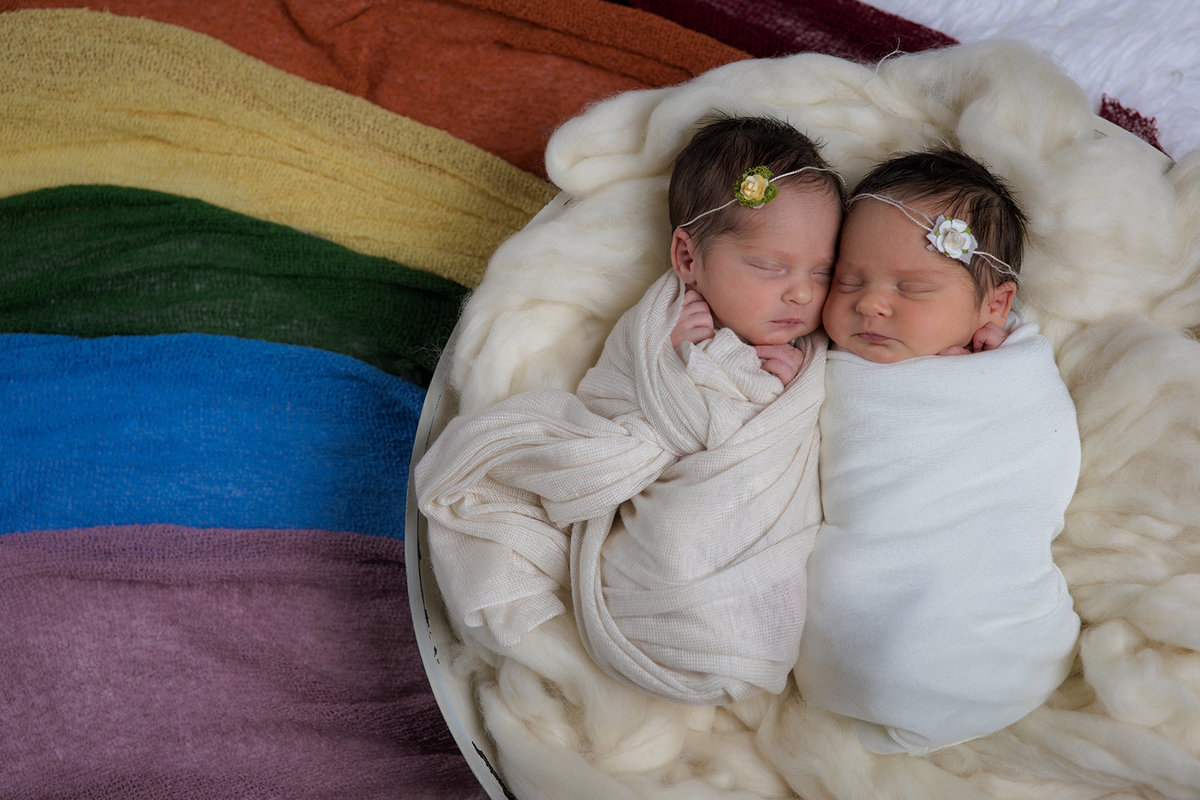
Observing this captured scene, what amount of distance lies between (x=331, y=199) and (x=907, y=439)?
2.75 ft

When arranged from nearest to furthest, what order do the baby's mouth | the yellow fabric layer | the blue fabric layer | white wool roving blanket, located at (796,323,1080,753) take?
white wool roving blanket, located at (796,323,1080,753) → the baby's mouth → the blue fabric layer → the yellow fabric layer

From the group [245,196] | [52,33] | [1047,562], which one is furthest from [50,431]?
[1047,562]

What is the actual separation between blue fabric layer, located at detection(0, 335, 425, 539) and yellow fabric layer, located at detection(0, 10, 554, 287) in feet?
0.68

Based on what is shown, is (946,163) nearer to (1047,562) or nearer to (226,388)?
(1047,562)

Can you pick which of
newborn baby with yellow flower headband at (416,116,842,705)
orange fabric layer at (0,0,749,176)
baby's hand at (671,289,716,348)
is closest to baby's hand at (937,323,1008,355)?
newborn baby with yellow flower headband at (416,116,842,705)

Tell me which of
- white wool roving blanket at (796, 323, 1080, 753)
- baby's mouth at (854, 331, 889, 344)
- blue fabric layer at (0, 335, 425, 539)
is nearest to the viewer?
white wool roving blanket at (796, 323, 1080, 753)

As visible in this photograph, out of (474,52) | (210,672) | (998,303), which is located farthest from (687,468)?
(474,52)

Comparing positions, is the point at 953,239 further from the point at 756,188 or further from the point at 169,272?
the point at 169,272

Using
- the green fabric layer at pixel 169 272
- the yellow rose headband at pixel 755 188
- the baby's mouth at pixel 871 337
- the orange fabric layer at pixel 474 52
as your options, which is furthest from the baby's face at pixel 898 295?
the green fabric layer at pixel 169 272

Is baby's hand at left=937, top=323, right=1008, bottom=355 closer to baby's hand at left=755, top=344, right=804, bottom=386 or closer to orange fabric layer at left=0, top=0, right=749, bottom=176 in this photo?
baby's hand at left=755, top=344, right=804, bottom=386

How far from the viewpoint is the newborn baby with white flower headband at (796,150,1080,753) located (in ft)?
3.07

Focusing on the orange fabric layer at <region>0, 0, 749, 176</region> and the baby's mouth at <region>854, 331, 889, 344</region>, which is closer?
the baby's mouth at <region>854, 331, 889, 344</region>

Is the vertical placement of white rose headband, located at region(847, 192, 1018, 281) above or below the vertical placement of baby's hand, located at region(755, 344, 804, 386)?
above

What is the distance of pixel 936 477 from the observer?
0.97 m
